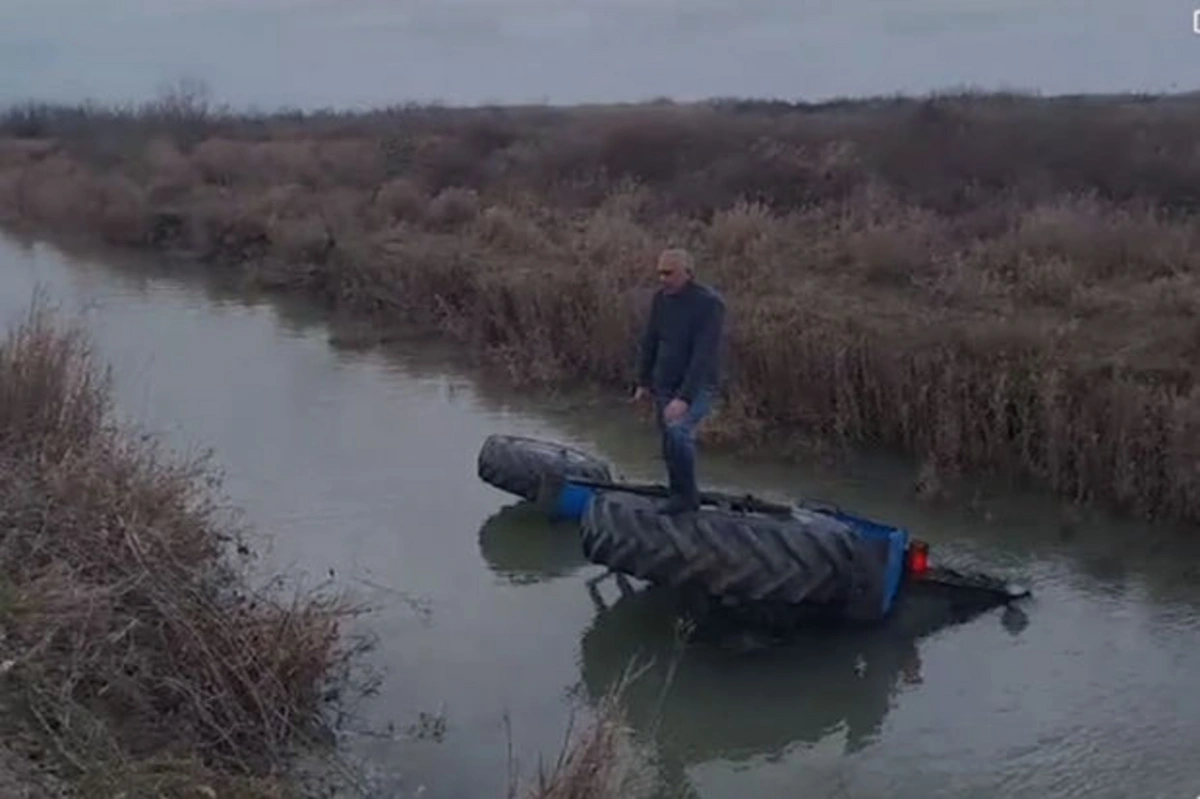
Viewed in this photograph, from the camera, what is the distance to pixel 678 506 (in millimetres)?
7992

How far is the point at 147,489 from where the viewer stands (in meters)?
7.82

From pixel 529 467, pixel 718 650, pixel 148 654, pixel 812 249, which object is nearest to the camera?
pixel 148 654

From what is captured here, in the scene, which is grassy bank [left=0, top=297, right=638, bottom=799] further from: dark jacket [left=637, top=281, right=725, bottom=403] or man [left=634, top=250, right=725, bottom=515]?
dark jacket [left=637, top=281, right=725, bottom=403]

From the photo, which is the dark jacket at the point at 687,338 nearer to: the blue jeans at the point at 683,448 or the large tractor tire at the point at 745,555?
the blue jeans at the point at 683,448

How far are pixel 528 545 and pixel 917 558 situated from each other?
2703mm

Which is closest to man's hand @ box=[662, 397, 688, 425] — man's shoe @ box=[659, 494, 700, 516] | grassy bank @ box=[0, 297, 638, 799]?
man's shoe @ box=[659, 494, 700, 516]

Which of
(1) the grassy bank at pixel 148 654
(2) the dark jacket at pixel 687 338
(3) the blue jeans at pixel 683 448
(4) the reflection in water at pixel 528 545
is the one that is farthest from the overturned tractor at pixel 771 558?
(1) the grassy bank at pixel 148 654

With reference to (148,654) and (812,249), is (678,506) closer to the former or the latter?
(148,654)

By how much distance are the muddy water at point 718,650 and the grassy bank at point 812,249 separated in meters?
0.66

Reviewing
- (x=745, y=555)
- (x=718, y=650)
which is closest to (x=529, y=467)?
(x=718, y=650)

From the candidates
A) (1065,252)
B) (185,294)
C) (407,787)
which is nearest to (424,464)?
(407,787)

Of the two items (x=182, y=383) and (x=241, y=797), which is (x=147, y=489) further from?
(x=182, y=383)

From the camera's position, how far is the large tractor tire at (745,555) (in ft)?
25.0

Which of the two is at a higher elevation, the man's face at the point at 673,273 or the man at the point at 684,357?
the man's face at the point at 673,273
